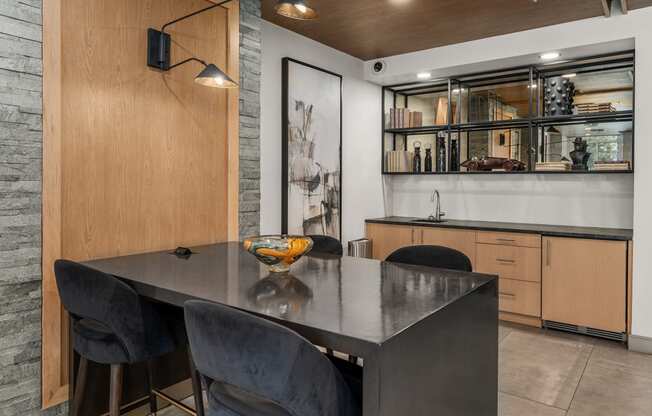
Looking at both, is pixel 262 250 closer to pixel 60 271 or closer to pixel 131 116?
pixel 60 271

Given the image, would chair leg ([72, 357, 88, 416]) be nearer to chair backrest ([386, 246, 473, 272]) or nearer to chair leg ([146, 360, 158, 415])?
chair leg ([146, 360, 158, 415])

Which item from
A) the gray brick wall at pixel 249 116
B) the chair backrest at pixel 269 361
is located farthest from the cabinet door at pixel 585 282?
the chair backrest at pixel 269 361

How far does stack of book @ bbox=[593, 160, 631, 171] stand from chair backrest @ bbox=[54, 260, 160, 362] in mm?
→ 3744

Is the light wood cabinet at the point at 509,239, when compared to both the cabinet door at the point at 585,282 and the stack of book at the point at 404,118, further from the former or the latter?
the stack of book at the point at 404,118

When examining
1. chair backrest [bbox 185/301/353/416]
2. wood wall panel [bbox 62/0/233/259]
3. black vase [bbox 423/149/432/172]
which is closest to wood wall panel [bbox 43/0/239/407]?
wood wall panel [bbox 62/0/233/259]

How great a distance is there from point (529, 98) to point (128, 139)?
3543mm

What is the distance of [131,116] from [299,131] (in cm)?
171

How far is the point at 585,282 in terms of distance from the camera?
362cm

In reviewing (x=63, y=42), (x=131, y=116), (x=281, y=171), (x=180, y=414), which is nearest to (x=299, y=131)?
(x=281, y=171)

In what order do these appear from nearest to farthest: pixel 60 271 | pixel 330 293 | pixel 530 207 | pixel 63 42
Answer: pixel 330 293
pixel 60 271
pixel 63 42
pixel 530 207

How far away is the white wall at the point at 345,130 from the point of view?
146 inches

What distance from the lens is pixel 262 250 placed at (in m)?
1.86

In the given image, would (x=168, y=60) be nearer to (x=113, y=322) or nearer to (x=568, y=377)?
(x=113, y=322)

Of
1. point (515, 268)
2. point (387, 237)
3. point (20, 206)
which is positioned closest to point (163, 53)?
point (20, 206)
